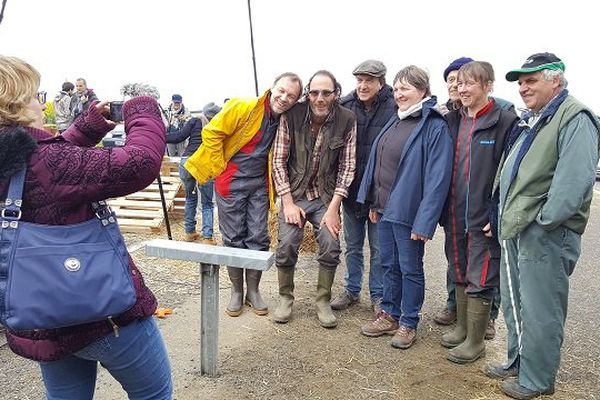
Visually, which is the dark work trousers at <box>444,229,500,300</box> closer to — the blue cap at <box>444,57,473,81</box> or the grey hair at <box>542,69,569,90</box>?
the grey hair at <box>542,69,569,90</box>

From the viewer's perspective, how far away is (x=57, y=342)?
5.56 feet

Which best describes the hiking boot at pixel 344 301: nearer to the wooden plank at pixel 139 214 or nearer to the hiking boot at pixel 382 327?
the hiking boot at pixel 382 327

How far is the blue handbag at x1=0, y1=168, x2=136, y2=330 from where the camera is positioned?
154 centimetres

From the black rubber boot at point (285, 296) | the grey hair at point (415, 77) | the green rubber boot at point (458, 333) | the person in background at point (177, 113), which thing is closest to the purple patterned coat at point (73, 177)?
the grey hair at point (415, 77)

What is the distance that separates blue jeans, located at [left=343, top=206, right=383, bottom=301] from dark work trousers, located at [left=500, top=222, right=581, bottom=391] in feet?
4.40

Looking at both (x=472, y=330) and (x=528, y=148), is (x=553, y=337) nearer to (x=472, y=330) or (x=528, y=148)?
(x=472, y=330)

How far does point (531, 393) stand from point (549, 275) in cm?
73

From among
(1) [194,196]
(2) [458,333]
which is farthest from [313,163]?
(1) [194,196]

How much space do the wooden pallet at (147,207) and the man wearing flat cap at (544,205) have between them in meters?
4.95

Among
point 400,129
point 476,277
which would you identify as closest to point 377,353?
point 476,277

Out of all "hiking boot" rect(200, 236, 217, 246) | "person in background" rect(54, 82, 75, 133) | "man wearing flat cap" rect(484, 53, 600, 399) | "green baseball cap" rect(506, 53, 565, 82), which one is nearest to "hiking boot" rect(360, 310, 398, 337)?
"man wearing flat cap" rect(484, 53, 600, 399)

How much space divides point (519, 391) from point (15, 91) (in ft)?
9.71

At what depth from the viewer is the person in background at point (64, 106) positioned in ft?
38.6

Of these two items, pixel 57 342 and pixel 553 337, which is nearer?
pixel 57 342
